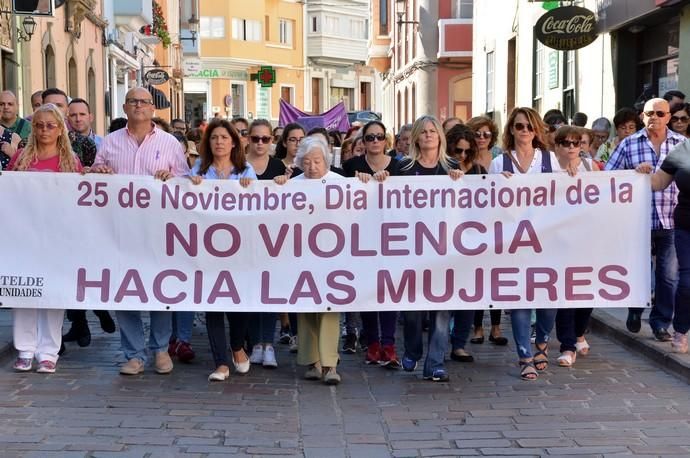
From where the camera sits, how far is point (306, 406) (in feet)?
23.4

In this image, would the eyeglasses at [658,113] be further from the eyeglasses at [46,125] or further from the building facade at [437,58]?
the building facade at [437,58]

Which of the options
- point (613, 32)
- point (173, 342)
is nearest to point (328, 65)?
point (613, 32)

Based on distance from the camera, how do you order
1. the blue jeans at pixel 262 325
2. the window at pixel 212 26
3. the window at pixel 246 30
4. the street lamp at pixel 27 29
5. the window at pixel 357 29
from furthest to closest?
the window at pixel 357 29 → the window at pixel 246 30 → the window at pixel 212 26 → the street lamp at pixel 27 29 → the blue jeans at pixel 262 325

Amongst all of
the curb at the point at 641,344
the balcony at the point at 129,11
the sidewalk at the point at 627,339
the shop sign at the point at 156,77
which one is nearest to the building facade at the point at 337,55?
the shop sign at the point at 156,77

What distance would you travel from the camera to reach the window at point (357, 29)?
77544mm

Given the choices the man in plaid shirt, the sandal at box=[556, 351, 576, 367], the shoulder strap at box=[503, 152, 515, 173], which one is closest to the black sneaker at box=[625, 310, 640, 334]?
the man in plaid shirt

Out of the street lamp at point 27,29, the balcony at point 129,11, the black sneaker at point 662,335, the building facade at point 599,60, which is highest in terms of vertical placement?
the balcony at point 129,11

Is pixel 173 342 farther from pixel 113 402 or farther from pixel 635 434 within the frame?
pixel 635 434

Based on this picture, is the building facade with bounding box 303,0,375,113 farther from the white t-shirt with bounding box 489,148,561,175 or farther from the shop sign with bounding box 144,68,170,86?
the white t-shirt with bounding box 489,148,561,175

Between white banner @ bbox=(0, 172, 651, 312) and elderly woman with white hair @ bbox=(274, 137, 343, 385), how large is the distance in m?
0.10

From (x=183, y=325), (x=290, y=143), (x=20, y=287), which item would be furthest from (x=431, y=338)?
(x=20, y=287)

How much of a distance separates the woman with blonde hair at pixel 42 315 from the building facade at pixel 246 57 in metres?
55.1

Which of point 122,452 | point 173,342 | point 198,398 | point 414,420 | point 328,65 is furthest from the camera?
point 328,65

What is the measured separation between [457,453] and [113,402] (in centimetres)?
240
